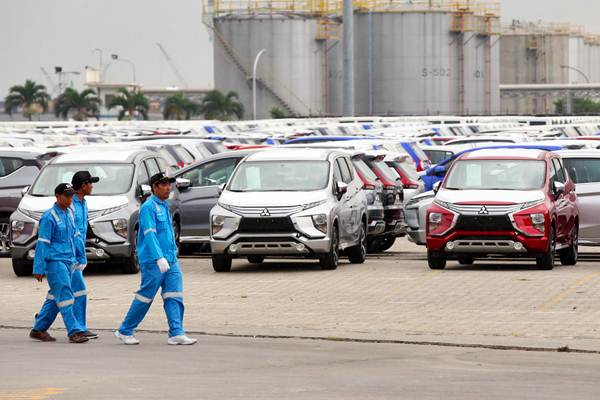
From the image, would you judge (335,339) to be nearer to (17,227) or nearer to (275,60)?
(17,227)

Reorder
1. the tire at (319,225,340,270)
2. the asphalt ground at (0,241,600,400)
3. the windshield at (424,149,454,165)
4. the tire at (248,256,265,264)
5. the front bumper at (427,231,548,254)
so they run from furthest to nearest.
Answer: the windshield at (424,149,454,165)
the tire at (248,256,265,264)
the tire at (319,225,340,270)
the front bumper at (427,231,548,254)
the asphalt ground at (0,241,600,400)

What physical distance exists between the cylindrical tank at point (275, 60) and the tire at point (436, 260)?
89.0m

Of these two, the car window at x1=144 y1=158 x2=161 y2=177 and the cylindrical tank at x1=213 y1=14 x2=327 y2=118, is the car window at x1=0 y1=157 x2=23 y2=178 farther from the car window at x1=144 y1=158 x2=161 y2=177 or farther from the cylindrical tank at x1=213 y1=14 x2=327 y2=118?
the cylindrical tank at x1=213 y1=14 x2=327 y2=118

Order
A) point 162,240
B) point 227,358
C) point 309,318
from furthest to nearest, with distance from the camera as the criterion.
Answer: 1. point 309,318
2. point 162,240
3. point 227,358

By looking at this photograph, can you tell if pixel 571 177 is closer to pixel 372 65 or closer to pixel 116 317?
pixel 116 317

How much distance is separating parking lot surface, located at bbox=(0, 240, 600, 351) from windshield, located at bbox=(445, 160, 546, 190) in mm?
1152

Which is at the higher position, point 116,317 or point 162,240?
point 162,240

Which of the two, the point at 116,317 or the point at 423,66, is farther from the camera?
the point at 423,66

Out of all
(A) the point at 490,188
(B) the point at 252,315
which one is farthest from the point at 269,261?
(B) the point at 252,315

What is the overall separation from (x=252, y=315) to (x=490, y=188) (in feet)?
20.8

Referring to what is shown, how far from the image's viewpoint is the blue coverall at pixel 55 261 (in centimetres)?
1364

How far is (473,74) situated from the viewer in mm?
113062

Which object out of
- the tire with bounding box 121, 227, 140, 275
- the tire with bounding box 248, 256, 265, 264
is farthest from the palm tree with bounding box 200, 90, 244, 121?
the tire with bounding box 121, 227, 140, 275

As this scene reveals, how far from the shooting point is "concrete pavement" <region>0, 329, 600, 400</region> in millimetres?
10367
